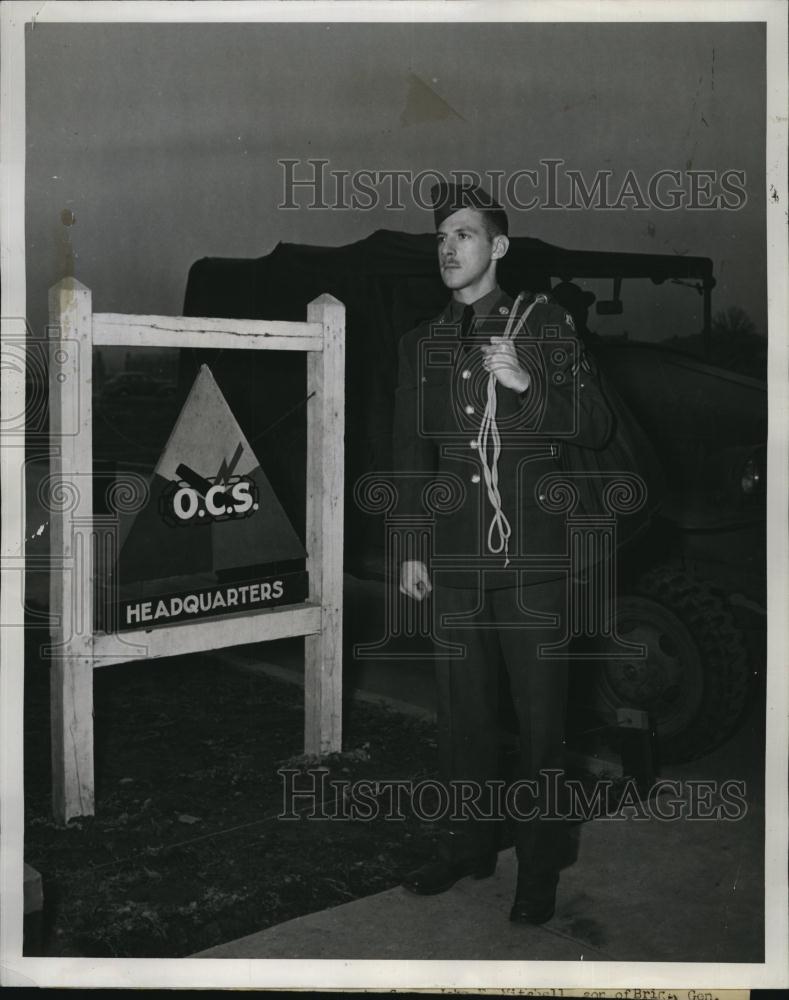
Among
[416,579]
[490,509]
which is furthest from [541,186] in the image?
[416,579]

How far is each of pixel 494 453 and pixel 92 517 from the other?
128 cm

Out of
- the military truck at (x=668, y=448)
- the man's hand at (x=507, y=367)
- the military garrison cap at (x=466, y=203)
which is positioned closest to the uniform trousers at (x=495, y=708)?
the man's hand at (x=507, y=367)

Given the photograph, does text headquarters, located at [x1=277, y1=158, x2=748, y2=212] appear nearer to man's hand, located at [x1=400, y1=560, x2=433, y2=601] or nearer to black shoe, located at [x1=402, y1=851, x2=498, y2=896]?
man's hand, located at [x1=400, y1=560, x2=433, y2=601]

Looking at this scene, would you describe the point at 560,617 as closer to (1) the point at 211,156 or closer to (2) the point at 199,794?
(2) the point at 199,794

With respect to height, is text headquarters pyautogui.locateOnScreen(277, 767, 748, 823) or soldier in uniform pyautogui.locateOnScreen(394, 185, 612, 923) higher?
soldier in uniform pyautogui.locateOnScreen(394, 185, 612, 923)

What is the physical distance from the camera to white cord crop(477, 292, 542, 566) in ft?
12.3

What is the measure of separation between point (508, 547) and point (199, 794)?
1.43 meters

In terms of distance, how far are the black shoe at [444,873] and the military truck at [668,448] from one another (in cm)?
96

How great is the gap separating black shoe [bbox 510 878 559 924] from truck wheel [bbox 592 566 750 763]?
3.41ft

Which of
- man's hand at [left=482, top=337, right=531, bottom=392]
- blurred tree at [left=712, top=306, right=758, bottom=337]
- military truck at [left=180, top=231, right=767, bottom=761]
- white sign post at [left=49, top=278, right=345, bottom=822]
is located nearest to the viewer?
man's hand at [left=482, top=337, right=531, bottom=392]

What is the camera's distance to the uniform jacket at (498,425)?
3.69m

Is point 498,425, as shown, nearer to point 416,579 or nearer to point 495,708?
point 416,579

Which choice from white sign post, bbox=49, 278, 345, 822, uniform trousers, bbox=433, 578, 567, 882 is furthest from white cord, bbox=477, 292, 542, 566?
white sign post, bbox=49, 278, 345, 822

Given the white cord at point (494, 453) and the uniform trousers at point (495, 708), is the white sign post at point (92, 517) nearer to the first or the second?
the uniform trousers at point (495, 708)
